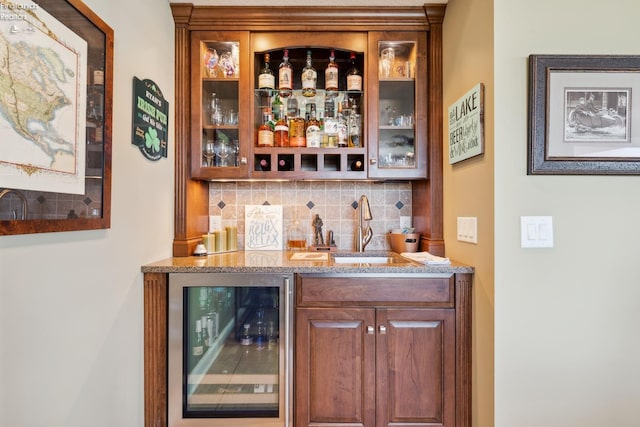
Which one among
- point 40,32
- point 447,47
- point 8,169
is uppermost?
point 447,47

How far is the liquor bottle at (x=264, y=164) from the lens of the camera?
1921 millimetres

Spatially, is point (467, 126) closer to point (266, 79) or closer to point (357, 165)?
point (357, 165)

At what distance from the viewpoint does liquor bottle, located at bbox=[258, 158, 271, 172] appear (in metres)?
1.92

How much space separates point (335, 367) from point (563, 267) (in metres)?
1.10

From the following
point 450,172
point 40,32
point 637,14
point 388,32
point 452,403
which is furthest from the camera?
point 388,32

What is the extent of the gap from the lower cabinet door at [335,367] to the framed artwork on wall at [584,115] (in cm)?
106

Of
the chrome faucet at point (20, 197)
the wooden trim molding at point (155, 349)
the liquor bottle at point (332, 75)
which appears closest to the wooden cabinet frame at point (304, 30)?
the liquor bottle at point (332, 75)

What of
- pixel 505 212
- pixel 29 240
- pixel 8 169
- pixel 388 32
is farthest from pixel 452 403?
pixel 388 32

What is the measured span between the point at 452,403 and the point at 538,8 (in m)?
1.81

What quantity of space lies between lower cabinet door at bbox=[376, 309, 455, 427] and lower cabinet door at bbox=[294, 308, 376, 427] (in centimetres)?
5

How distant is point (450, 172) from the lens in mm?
1738

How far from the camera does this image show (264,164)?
1.92m

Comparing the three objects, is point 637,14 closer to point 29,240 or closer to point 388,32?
point 388,32

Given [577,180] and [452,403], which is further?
[452,403]
